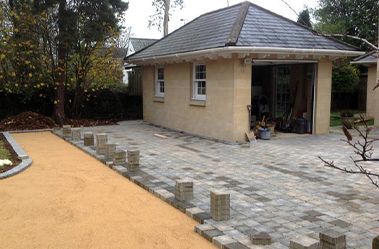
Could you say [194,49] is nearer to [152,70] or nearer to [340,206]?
[152,70]

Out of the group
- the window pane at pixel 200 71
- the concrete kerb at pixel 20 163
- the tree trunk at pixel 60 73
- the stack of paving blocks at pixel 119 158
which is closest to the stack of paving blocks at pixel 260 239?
the stack of paving blocks at pixel 119 158

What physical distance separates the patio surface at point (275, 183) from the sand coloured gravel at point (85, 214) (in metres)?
0.52

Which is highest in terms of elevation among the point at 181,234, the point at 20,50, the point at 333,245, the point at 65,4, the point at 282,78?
the point at 65,4

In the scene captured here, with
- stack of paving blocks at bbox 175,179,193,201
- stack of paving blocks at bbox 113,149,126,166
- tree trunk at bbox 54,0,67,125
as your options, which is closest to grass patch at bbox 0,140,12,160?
stack of paving blocks at bbox 113,149,126,166

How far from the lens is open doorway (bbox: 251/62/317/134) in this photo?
1311 cm

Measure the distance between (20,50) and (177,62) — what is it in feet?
19.7

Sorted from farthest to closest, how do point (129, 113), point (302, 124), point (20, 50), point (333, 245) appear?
point (129, 113) < point (20, 50) < point (302, 124) < point (333, 245)

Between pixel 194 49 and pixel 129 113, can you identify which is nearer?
pixel 194 49

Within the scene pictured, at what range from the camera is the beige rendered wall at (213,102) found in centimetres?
1113

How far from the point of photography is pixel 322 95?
12656mm

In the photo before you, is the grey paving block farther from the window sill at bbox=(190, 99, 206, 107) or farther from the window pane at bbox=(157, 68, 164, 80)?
the window pane at bbox=(157, 68, 164, 80)

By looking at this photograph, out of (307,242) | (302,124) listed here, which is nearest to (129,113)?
(302,124)

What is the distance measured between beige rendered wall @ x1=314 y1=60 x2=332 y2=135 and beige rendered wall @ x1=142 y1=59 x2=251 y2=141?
2703mm

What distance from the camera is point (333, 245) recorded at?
12.6ft
